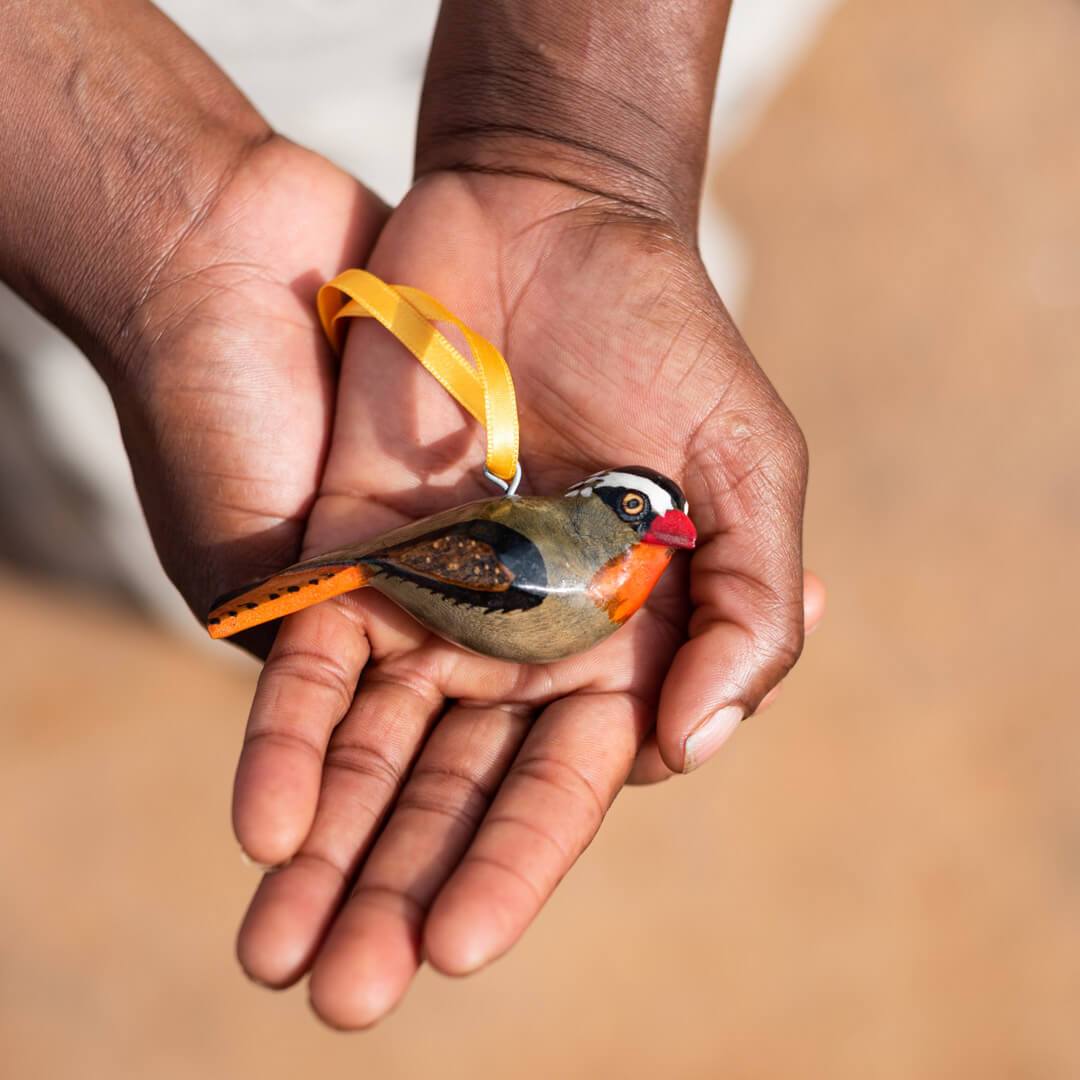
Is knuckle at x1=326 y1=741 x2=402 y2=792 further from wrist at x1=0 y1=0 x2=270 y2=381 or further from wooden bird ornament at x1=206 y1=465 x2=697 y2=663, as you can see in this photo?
wrist at x1=0 y1=0 x2=270 y2=381

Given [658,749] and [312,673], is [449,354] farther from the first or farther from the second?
[658,749]

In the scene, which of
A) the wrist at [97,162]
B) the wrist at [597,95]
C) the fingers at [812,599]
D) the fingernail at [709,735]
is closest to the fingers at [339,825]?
the fingernail at [709,735]

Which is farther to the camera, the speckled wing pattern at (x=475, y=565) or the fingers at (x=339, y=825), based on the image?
the speckled wing pattern at (x=475, y=565)

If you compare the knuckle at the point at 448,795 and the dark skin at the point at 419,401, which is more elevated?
the dark skin at the point at 419,401

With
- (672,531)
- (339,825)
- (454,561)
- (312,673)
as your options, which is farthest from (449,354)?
(339,825)

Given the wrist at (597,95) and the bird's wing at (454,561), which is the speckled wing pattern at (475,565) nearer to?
the bird's wing at (454,561)

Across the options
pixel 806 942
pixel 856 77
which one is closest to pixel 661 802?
pixel 806 942
